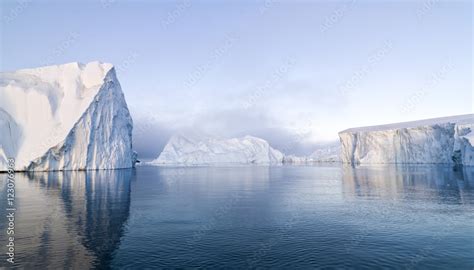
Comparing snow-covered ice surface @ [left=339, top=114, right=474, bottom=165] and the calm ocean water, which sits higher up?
snow-covered ice surface @ [left=339, top=114, right=474, bottom=165]

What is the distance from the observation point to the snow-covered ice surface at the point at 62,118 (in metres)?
66.4

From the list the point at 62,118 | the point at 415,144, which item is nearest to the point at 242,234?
the point at 62,118

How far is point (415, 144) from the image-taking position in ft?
374

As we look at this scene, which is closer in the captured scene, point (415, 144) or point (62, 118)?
point (62, 118)

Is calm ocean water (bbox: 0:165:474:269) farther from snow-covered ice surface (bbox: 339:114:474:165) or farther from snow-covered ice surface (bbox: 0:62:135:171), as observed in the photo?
snow-covered ice surface (bbox: 339:114:474:165)

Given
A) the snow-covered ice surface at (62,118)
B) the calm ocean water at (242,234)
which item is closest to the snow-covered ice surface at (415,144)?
the calm ocean water at (242,234)

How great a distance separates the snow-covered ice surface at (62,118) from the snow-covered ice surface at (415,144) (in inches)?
3670

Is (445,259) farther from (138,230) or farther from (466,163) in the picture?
(466,163)

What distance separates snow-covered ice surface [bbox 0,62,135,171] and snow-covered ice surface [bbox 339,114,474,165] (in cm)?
9322

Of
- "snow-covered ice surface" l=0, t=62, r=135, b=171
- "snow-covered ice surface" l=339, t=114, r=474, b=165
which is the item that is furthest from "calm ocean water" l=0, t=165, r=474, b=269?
"snow-covered ice surface" l=339, t=114, r=474, b=165

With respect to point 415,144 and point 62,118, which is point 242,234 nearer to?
point 62,118

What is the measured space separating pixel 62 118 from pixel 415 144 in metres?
110

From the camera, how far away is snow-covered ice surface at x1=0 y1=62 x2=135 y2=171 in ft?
218

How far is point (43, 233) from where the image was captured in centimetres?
1691
